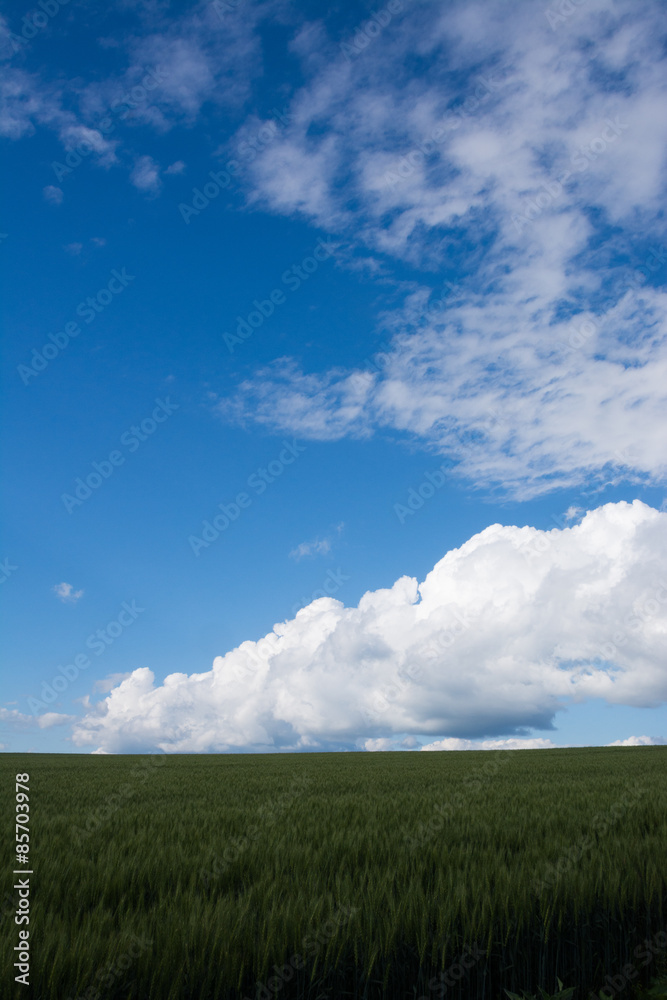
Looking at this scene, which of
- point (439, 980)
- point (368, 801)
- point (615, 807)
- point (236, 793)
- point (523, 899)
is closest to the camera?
point (439, 980)

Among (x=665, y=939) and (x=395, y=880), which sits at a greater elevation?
(x=395, y=880)

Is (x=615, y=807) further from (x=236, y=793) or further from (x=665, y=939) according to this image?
(x=236, y=793)

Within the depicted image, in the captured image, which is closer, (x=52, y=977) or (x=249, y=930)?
(x=52, y=977)

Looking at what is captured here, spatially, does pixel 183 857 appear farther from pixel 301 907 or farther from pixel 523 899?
pixel 523 899

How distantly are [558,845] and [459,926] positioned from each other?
2.46 metres

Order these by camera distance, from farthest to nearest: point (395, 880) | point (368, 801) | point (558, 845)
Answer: point (368, 801), point (558, 845), point (395, 880)

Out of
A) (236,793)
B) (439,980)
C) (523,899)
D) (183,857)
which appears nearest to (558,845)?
(523,899)

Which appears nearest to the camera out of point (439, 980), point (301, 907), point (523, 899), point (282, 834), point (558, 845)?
point (439, 980)

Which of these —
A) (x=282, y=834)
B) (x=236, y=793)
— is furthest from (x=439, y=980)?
(x=236, y=793)

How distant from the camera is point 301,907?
3604mm

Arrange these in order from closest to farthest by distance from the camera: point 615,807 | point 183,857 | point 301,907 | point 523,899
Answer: point 301,907, point 523,899, point 183,857, point 615,807

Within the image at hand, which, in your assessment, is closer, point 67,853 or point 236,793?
point 67,853

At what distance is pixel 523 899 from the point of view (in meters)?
3.93

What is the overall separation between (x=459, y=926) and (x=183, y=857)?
2741 millimetres
